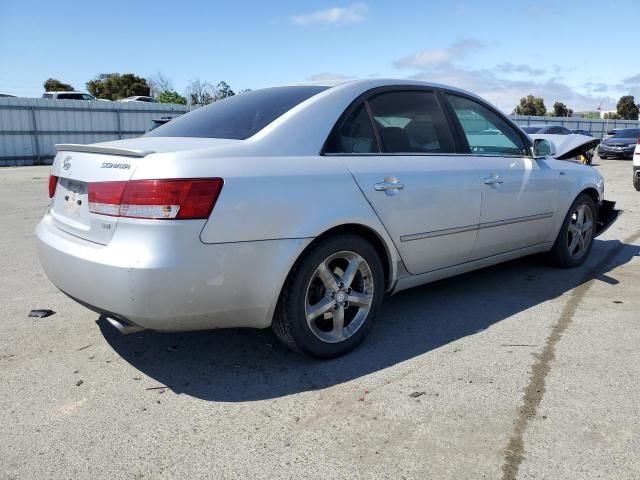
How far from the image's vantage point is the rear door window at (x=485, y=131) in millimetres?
4195

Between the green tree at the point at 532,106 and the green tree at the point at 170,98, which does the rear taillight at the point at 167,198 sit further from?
the green tree at the point at 532,106

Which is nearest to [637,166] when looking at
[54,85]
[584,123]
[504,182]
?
[504,182]

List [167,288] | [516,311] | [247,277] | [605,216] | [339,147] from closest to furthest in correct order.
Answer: [167,288] → [247,277] → [339,147] → [516,311] → [605,216]

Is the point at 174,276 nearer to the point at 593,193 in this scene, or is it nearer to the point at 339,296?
the point at 339,296

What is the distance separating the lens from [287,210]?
2.89 meters

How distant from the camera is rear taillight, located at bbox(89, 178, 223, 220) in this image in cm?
260

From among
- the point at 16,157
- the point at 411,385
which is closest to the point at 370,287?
the point at 411,385

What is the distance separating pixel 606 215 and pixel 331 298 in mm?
3961

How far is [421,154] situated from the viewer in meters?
3.72

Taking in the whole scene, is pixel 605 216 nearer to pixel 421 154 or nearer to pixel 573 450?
pixel 421 154

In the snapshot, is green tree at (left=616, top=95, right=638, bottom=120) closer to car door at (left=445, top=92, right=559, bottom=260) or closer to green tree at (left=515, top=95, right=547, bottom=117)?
green tree at (left=515, top=95, right=547, bottom=117)

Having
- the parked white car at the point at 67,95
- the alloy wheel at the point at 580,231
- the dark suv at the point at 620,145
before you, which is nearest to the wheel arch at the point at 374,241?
the alloy wheel at the point at 580,231

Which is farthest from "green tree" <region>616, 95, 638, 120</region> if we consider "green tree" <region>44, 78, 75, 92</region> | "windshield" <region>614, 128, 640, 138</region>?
"green tree" <region>44, 78, 75, 92</region>

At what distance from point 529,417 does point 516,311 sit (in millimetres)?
1604
